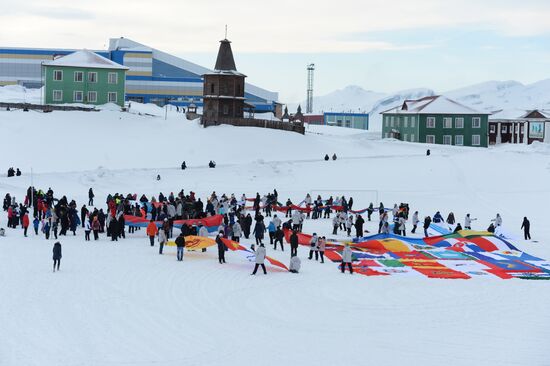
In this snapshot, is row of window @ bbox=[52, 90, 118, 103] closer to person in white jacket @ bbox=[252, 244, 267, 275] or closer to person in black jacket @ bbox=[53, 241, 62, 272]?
person in black jacket @ bbox=[53, 241, 62, 272]

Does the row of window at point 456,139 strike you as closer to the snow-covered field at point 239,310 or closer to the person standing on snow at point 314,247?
the snow-covered field at point 239,310

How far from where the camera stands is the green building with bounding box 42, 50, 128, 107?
241 ft

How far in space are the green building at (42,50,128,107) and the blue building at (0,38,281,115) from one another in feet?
66.7

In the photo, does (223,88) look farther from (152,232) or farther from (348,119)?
(348,119)

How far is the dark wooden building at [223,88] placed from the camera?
69938 mm

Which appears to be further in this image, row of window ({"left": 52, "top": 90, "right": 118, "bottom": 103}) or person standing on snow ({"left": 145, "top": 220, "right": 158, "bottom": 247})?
row of window ({"left": 52, "top": 90, "right": 118, "bottom": 103})

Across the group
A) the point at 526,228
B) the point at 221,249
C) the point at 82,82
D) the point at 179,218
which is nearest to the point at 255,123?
the point at 82,82

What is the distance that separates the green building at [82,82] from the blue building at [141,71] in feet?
66.7

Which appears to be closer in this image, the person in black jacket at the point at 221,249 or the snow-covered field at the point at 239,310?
the snow-covered field at the point at 239,310

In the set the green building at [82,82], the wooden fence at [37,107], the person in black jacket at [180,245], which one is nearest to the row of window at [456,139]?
the green building at [82,82]

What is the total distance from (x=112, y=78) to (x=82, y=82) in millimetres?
2647

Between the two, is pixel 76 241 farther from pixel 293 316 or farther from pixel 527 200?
pixel 527 200

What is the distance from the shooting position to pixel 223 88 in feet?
230

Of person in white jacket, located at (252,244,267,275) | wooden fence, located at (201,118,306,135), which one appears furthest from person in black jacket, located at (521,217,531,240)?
wooden fence, located at (201,118,306,135)
